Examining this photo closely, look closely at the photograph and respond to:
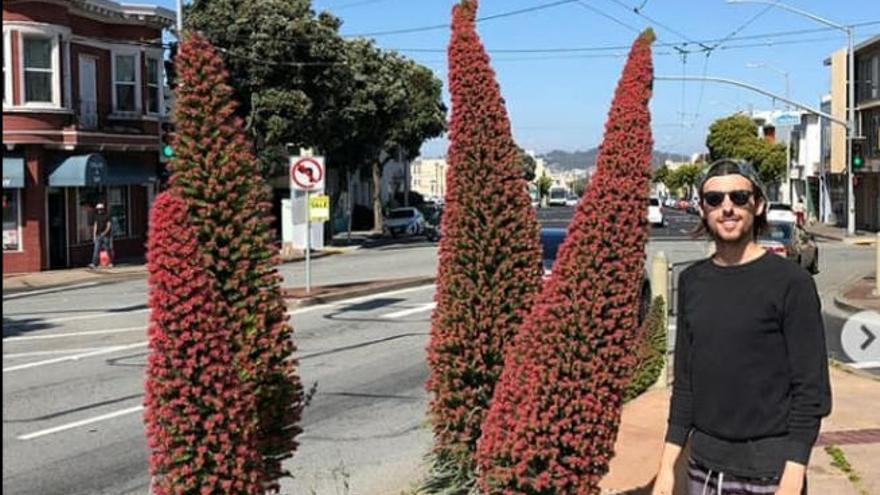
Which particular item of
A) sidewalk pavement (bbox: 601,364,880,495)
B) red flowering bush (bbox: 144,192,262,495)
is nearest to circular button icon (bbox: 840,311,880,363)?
sidewalk pavement (bbox: 601,364,880,495)

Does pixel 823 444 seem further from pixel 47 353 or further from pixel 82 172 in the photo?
pixel 82 172

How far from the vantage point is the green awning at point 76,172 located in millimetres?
28984

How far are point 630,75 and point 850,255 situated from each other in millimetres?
31754

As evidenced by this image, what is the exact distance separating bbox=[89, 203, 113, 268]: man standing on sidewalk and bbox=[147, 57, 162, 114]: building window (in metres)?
4.67

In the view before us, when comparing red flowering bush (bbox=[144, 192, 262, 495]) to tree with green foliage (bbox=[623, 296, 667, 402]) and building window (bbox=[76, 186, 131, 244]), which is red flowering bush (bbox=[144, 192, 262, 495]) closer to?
tree with green foliage (bbox=[623, 296, 667, 402])

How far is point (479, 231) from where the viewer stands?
16.3ft

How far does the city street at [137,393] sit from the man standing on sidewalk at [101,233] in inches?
302

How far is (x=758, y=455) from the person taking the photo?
3.46 m

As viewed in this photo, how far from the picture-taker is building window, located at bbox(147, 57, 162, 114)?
33.7m

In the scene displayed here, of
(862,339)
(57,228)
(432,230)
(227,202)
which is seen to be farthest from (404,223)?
(227,202)

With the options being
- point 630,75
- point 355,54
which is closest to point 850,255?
point 355,54

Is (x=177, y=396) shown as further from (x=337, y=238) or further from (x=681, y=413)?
(x=337, y=238)

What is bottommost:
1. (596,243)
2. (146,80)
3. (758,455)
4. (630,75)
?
(758,455)

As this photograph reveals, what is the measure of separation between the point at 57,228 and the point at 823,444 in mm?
26367
